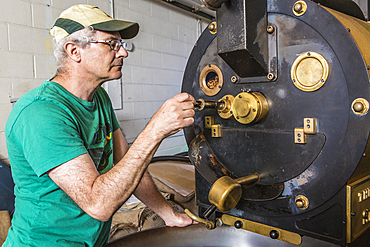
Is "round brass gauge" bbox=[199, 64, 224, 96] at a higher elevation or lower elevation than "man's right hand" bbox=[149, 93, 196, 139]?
higher

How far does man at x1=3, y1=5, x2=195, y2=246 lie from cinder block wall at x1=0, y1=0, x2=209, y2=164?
39.2 inches

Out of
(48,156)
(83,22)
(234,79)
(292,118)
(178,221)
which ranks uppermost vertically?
(83,22)

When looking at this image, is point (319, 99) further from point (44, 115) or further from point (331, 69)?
point (44, 115)

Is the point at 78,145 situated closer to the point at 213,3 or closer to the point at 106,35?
the point at 106,35

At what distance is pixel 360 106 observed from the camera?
645 mm

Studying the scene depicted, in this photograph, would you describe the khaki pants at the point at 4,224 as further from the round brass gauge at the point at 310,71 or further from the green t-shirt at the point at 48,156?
the round brass gauge at the point at 310,71

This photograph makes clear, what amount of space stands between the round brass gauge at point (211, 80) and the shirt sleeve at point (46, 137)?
0.45 meters

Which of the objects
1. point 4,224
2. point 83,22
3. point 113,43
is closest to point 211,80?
point 113,43

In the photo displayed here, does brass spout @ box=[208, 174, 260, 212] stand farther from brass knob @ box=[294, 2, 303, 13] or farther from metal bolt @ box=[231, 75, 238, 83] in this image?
brass knob @ box=[294, 2, 303, 13]

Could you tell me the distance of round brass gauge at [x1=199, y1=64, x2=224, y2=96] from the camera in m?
0.94

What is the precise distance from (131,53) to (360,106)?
2325 millimetres

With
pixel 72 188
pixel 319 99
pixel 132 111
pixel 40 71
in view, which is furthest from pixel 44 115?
pixel 132 111

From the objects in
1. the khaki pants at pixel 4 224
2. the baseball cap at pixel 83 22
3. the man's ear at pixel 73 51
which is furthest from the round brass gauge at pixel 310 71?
the khaki pants at pixel 4 224

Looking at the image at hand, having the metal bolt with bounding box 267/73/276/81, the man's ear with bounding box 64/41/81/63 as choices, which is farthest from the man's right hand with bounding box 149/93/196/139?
the man's ear with bounding box 64/41/81/63
